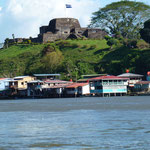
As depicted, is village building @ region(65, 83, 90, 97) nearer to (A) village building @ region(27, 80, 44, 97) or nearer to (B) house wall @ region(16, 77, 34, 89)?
(A) village building @ region(27, 80, 44, 97)

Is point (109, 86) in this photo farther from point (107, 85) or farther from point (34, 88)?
point (34, 88)

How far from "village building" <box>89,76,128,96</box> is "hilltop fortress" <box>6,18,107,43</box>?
4548 cm

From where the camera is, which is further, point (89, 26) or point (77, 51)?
point (89, 26)

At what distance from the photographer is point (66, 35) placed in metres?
153

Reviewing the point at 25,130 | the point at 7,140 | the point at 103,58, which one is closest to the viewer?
the point at 7,140

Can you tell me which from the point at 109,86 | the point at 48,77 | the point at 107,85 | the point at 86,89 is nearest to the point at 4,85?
the point at 48,77

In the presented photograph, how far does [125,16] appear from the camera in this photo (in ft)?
472

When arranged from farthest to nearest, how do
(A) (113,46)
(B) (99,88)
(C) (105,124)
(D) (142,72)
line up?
(A) (113,46)
(D) (142,72)
(B) (99,88)
(C) (105,124)

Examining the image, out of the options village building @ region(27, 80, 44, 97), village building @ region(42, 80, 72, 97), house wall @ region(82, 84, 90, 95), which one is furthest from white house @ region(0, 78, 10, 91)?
house wall @ region(82, 84, 90, 95)

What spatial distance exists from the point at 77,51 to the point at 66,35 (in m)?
17.3

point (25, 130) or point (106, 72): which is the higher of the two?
point (106, 72)

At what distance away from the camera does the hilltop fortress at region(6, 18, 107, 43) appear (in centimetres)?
15088

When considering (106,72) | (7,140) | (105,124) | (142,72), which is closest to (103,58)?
(106,72)

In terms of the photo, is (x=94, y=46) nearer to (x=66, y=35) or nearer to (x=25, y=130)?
(x=66, y=35)
